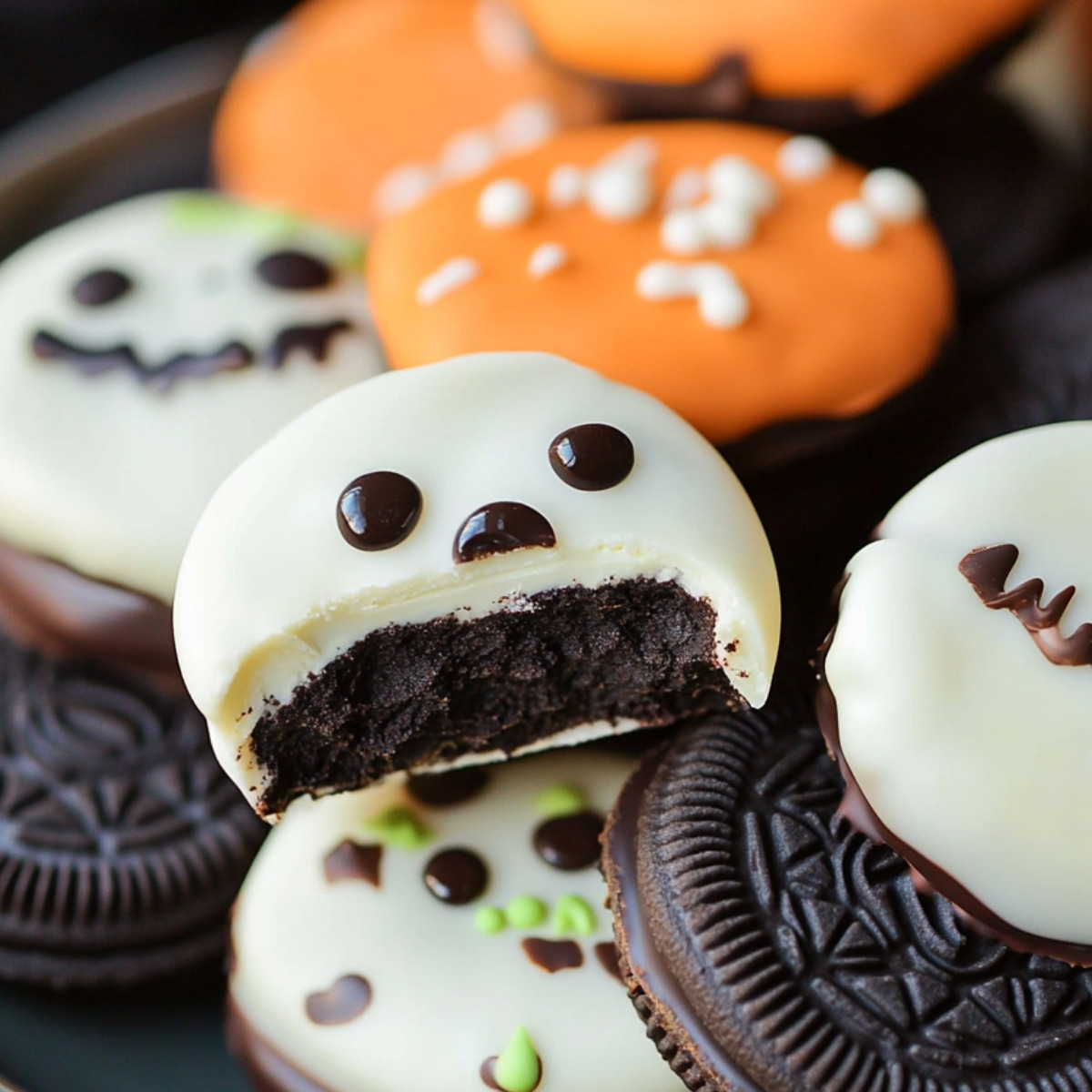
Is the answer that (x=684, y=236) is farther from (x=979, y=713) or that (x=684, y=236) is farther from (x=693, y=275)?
(x=979, y=713)

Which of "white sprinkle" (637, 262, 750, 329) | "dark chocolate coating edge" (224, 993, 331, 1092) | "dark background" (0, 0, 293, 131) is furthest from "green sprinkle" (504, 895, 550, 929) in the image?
"dark background" (0, 0, 293, 131)

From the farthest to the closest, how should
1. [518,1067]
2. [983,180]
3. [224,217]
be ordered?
[983,180]
[224,217]
[518,1067]

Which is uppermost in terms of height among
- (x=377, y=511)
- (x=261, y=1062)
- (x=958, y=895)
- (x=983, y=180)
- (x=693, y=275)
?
(x=377, y=511)

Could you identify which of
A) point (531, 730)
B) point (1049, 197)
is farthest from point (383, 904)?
point (1049, 197)

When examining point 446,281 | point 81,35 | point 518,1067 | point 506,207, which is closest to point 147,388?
point 446,281

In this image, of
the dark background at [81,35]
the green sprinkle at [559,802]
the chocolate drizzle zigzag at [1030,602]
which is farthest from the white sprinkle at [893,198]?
the dark background at [81,35]

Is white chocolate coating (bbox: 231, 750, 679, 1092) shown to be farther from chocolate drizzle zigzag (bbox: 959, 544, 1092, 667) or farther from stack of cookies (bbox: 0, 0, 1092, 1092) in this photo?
chocolate drizzle zigzag (bbox: 959, 544, 1092, 667)

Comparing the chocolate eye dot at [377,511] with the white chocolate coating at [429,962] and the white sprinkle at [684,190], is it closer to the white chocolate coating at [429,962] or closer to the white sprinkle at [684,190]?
the white chocolate coating at [429,962]
